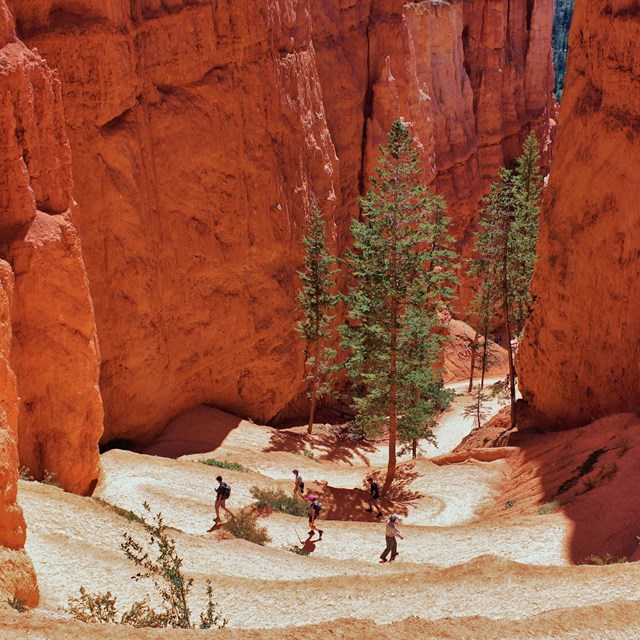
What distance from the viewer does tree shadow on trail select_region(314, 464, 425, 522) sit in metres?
20.3

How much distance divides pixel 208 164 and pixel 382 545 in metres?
16.7

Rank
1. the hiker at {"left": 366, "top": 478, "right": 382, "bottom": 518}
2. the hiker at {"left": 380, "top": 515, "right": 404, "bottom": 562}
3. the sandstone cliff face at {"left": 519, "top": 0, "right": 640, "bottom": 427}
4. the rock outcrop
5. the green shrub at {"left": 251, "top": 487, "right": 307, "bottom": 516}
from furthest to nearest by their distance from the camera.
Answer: the hiker at {"left": 366, "top": 478, "right": 382, "bottom": 518} < the sandstone cliff face at {"left": 519, "top": 0, "right": 640, "bottom": 427} < the green shrub at {"left": 251, "top": 487, "right": 307, "bottom": 516} < the hiker at {"left": 380, "top": 515, "right": 404, "bottom": 562} < the rock outcrop

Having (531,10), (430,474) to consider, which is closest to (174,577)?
(430,474)

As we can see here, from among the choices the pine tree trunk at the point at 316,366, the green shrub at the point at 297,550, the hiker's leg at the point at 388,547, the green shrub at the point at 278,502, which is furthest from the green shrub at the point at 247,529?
the pine tree trunk at the point at 316,366

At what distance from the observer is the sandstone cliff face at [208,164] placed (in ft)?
76.7

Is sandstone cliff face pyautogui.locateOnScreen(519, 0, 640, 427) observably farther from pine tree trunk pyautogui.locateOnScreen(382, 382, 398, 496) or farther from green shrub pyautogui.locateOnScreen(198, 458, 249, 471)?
green shrub pyautogui.locateOnScreen(198, 458, 249, 471)

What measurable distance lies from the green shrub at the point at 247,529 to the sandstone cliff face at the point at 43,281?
14.2ft

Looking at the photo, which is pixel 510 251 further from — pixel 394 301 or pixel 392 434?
pixel 392 434

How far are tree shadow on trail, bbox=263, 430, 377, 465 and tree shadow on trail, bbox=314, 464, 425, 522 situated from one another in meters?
5.66

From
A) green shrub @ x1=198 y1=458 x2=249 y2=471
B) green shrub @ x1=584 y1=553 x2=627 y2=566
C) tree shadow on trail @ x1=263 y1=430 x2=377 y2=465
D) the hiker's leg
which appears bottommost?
tree shadow on trail @ x1=263 y1=430 x2=377 y2=465

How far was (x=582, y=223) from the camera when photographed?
72.8 ft

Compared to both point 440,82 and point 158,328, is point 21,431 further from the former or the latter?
point 440,82

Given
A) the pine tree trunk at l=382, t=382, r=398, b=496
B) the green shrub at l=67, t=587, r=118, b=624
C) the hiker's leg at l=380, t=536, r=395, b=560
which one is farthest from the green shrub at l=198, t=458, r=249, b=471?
the green shrub at l=67, t=587, r=118, b=624

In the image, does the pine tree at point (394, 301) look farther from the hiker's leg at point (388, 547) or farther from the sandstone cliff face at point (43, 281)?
the sandstone cliff face at point (43, 281)
